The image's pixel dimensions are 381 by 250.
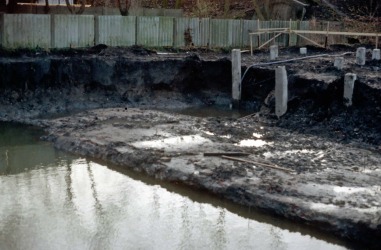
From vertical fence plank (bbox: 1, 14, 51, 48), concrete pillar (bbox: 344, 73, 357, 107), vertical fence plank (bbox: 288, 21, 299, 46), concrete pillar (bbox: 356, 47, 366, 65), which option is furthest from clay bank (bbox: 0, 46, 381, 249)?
vertical fence plank (bbox: 288, 21, 299, 46)

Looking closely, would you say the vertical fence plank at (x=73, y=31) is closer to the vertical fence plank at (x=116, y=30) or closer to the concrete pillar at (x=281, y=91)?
the vertical fence plank at (x=116, y=30)

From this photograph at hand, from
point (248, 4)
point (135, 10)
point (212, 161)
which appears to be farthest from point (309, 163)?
point (248, 4)

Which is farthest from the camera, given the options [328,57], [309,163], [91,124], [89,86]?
[328,57]

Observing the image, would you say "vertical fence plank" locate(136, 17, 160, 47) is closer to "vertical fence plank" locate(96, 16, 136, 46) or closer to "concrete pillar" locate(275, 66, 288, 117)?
"vertical fence plank" locate(96, 16, 136, 46)

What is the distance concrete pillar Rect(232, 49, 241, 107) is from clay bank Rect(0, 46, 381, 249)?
1.63ft

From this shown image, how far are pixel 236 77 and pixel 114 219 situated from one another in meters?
10.7

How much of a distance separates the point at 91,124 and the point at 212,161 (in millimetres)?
5336

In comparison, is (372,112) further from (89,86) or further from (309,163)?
(89,86)

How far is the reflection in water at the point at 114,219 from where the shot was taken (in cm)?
859

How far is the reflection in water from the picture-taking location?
8586mm

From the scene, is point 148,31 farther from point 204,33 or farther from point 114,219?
point 114,219

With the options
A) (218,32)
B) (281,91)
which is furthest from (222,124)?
(218,32)

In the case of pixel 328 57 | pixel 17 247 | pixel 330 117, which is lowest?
pixel 17 247

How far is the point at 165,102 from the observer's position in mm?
20734
